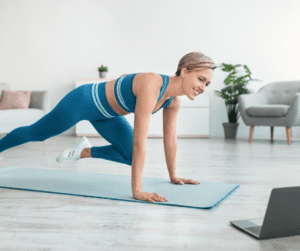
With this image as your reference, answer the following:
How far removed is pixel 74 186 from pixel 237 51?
413 cm

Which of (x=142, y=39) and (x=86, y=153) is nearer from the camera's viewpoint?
(x=86, y=153)

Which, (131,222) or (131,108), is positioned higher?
(131,108)

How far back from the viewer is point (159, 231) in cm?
108

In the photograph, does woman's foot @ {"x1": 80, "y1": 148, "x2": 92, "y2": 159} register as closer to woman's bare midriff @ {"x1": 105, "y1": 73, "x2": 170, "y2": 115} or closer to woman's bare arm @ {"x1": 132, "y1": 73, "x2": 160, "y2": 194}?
woman's bare midriff @ {"x1": 105, "y1": 73, "x2": 170, "y2": 115}

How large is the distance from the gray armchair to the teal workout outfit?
2.84m

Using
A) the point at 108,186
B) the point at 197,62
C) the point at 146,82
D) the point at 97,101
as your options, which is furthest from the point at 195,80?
the point at 108,186

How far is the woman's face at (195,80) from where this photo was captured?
1.40m

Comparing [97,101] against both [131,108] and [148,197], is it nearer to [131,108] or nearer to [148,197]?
[131,108]

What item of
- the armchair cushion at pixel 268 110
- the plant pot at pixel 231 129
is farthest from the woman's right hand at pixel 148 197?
the plant pot at pixel 231 129

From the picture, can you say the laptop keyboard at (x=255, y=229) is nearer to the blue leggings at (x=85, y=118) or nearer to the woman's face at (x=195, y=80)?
the woman's face at (x=195, y=80)

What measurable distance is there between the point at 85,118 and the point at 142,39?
155 inches

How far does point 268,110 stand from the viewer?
4031 mm

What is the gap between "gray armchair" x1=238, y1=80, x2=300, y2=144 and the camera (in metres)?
3.96

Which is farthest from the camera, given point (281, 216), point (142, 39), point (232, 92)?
point (142, 39)
